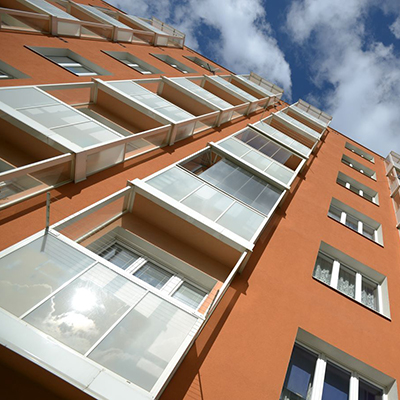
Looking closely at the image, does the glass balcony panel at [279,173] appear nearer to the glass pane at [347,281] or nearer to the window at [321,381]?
the glass pane at [347,281]

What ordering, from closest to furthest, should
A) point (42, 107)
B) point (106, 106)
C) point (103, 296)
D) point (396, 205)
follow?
1. point (103, 296)
2. point (42, 107)
3. point (106, 106)
4. point (396, 205)

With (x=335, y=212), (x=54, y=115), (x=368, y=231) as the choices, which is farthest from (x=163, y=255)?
(x=368, y=231)

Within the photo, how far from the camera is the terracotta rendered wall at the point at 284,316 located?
18.0 ft

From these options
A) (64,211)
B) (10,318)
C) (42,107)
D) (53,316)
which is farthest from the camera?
(42,107)

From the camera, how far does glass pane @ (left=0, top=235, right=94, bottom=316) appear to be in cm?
398

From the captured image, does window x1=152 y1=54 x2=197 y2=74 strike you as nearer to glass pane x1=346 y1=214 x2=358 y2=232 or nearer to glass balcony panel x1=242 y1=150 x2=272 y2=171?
glass balcony panel x1=242 y1=150 x2=272 y2=171

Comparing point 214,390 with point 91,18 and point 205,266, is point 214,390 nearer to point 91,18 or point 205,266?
point 205,266

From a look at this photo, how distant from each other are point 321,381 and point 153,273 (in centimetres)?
431

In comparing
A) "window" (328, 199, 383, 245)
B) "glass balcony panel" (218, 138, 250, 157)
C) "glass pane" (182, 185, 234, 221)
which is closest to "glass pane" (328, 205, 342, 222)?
"window" (328, 199, 383, 245)

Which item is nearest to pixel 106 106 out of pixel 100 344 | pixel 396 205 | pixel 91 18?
pixel 100 344

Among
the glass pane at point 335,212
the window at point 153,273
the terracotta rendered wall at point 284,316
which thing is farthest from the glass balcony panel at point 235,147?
the window at point 153,273

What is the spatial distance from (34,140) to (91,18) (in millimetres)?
15490

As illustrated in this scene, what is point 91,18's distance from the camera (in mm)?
18250

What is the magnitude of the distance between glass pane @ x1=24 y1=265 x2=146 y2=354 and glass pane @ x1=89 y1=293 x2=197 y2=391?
16 centimetres
